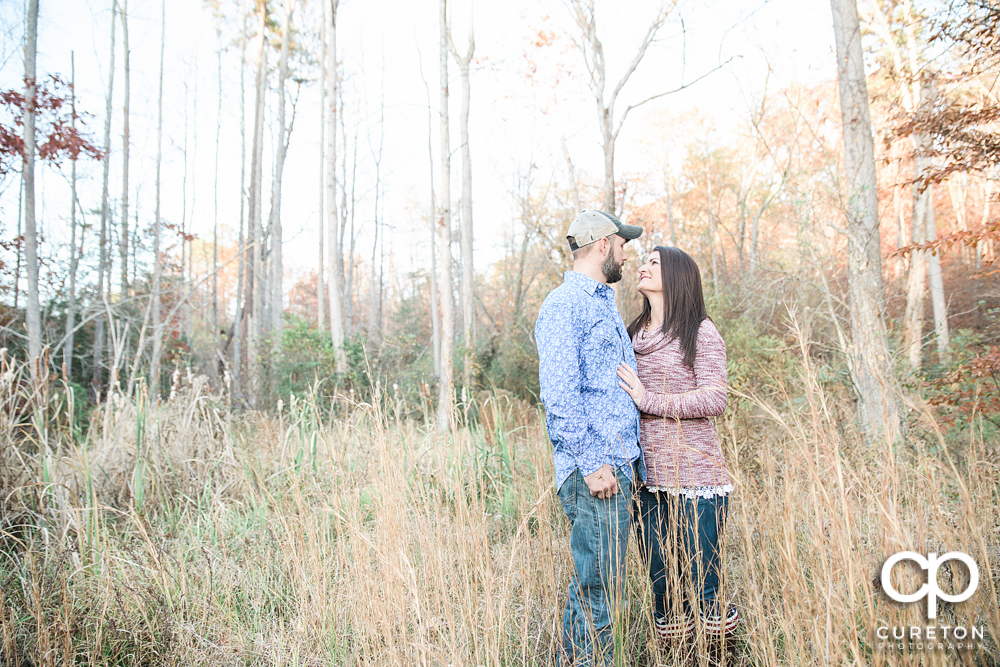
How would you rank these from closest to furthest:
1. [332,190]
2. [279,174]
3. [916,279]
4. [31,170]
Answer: [31,170], [916,279], [332,190], [279,174]

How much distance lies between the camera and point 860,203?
16.4ft

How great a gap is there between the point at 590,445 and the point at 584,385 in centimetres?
21

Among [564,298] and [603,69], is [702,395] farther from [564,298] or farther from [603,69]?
[603,69]

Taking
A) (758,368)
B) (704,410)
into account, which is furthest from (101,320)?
(704,410)

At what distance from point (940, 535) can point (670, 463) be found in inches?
32.0

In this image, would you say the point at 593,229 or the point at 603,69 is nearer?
the point at 593,229

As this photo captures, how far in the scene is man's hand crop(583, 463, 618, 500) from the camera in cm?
173

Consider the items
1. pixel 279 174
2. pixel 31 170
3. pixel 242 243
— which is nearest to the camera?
pixel 31 170

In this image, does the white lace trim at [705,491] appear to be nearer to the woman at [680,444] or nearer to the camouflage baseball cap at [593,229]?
the woman at [680,444]

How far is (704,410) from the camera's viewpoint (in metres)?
1.81

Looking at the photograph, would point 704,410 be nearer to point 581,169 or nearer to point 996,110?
point 996,110

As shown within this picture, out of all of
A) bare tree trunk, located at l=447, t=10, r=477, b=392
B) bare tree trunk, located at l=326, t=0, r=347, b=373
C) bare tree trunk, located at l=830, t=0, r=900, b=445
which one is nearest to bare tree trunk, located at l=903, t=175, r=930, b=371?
bare tree trunk, located at l=830, t=0, r=900, b=445

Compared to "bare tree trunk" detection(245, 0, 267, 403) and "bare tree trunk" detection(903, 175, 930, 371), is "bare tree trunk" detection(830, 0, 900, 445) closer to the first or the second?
"bare tree trunk" detection(903, 175, 930, 371)

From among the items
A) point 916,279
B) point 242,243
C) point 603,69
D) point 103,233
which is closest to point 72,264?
point 103,233
